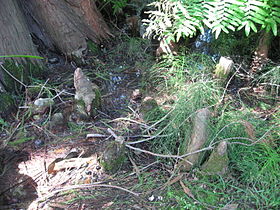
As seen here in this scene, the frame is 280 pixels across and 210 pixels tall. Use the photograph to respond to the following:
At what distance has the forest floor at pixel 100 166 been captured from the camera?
73.6 inches

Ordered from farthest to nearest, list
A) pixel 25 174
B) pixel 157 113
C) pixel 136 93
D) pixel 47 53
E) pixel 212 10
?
pixel 47 53 < pixel 136 93 < pixel 157 113 < pixel 212 10 < pixel 25 174

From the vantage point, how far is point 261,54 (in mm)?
2947

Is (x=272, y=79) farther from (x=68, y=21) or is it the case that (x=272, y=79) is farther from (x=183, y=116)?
(x=68, y=21)

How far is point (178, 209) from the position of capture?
180 centimetres

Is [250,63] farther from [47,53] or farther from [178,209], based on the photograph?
[47,53]

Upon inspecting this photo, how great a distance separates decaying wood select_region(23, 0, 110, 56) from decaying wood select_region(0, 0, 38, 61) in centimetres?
26

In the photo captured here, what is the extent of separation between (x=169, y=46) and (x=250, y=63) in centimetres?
A: 101

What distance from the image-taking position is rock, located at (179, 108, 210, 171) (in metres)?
2.06

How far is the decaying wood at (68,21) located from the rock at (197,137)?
198 cm

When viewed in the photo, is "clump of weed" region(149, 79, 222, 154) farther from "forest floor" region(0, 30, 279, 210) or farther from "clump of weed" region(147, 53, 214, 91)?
"clump of weed" region(147, 53, 214, 91)

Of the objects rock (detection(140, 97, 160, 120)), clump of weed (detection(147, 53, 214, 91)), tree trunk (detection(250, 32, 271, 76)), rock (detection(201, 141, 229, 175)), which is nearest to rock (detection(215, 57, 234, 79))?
clump of weed (detection(147, 53, 214, 91))

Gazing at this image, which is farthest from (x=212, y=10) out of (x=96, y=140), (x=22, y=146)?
(x=22, y=146)

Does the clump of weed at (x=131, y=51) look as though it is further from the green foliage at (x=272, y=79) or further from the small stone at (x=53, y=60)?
the green foliage at (x=272, y=79)

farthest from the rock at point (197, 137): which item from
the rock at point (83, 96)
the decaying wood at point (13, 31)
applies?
the decaying wood at point (13, 31)
